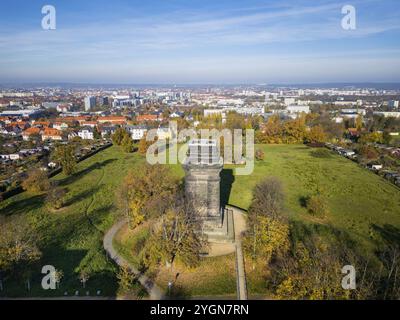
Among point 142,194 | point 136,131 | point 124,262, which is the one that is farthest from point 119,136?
point 124,262

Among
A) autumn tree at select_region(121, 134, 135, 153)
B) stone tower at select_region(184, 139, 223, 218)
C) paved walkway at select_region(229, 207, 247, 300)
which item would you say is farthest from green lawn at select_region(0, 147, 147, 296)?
autumn tree at select_region(121, 134, 135, 153)

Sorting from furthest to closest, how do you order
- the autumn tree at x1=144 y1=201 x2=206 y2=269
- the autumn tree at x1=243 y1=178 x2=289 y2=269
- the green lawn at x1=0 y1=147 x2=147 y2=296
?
the autumn tree at x1=243 y1=178 x2=289 y2=269, the autumn tree at x1=144 y1=201 x2=206 y2=269, the green lawn at x1=0 y1=147 x2=147 y2=296

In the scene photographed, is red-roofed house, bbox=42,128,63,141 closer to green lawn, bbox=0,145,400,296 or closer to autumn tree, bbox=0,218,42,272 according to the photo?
green lawn, bbox=0,145,400,296

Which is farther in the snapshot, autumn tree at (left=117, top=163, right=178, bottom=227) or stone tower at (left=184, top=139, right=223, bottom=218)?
autumn tree at (left=117, top=163, right=178, bottom=227)

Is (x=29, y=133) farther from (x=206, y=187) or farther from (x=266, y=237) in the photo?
(x=266, y=237)

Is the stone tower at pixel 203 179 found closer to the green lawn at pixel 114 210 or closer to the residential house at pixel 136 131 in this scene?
the green lawn at pixel 114 210

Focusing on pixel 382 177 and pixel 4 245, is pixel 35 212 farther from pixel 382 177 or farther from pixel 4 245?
pixel 382 177

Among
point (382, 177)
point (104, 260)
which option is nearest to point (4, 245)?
point (104, 260)
